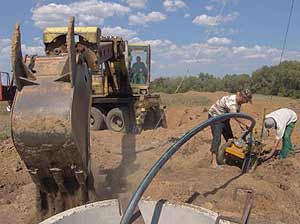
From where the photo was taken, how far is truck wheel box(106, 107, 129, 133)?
12.9 m

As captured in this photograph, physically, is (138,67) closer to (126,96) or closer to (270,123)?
(126,96)

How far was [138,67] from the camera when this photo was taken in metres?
13.5

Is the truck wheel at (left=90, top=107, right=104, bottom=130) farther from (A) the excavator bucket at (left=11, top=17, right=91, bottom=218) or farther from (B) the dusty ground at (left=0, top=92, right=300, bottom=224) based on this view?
(A) the excavator bucket at (left=11, top=17, right=91, bottom=218)

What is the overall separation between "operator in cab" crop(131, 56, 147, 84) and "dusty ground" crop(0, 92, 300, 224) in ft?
11.8

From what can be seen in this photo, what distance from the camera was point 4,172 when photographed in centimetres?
772

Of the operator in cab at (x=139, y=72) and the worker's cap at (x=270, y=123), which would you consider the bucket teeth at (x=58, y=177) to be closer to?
the worker's cap at (x=270, y=123)

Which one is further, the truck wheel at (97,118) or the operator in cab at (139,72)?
the operator in cab at (139,72)

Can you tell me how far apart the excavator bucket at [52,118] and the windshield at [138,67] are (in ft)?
29.6

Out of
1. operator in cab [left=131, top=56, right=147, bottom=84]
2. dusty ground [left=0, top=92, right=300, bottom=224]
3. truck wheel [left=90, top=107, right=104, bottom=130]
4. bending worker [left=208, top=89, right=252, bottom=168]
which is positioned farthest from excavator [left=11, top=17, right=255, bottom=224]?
operator in cab [left=131, top=56, right=147, bottom=84]

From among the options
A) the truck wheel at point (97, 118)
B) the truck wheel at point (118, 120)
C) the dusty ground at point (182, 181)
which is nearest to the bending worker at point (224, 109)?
the dusty ground at point (182, 181)

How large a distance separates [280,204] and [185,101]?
809 inches

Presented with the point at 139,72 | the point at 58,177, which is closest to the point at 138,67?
the point at 139,72

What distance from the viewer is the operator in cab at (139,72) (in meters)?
13.5

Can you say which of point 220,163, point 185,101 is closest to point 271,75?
point 185,101
